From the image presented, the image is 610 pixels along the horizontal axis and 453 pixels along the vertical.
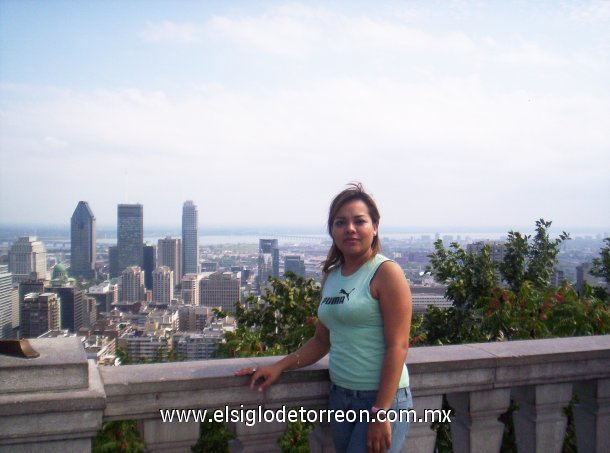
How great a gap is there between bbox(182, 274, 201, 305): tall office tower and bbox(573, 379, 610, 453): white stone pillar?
30.7 m

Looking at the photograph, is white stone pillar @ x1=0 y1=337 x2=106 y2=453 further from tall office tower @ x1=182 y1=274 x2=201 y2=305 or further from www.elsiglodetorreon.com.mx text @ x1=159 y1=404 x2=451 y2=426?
tall office tower @ x1=182 y1=274 x2=201 y2=305

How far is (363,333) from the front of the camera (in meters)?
2.68

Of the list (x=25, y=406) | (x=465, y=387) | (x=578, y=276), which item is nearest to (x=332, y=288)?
(x=465, y=387)

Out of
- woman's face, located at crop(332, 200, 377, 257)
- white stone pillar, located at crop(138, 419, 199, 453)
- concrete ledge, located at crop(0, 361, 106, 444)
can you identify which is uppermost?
woman's face, located at crop(332, 200, 377, 257)

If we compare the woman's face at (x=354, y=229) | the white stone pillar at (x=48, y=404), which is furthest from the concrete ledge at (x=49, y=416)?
the woman's face at (x=354, y=229)

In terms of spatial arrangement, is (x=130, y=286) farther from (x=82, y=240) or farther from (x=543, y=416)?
(x=543, y=416)

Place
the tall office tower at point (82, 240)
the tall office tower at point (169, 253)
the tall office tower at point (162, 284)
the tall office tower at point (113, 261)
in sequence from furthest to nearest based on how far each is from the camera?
the tall office tower at point (169, 253) < the tall office tower at point (162, 284) < the tall office tower at point (113, 261) < the tall office tower at point (82, 240)

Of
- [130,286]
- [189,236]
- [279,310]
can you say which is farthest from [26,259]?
[189,236]

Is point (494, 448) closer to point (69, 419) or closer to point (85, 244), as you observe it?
point (69, 419)

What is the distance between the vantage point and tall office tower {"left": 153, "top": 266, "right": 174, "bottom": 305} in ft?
129

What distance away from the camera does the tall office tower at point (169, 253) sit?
46.9m

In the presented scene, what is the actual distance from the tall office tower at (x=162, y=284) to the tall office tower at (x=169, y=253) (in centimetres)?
620

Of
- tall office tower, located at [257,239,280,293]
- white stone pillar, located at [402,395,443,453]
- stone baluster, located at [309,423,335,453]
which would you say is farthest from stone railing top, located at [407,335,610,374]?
tall office tower, located at [257,239,280,293]

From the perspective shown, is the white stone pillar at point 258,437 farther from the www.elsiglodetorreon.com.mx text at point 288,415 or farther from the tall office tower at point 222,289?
the tall office tower at point 222,289
